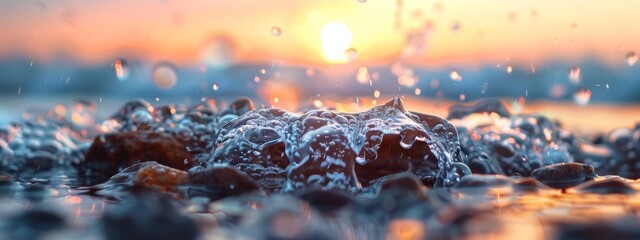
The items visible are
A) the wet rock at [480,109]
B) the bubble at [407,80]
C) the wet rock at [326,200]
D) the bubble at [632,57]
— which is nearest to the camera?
the wet rock at [326,200]

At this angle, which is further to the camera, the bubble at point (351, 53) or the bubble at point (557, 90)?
the bubble at point (557, 90)

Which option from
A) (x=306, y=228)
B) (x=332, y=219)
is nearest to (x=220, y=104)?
(x=332, y=219)

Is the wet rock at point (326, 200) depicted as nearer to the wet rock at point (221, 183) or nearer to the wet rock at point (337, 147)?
the wet rock at point (221, 183)

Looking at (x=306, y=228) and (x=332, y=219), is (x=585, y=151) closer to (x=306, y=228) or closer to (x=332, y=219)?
(x=332, y=219)

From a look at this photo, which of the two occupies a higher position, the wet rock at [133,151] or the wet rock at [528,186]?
the wet rock at [133,151]

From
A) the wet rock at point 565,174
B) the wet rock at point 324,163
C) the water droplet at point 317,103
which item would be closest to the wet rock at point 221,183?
the wet rock at point 324,163

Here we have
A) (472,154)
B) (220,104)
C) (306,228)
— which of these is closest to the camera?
(306,228)

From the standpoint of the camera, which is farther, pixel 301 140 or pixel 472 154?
pixel 472 154

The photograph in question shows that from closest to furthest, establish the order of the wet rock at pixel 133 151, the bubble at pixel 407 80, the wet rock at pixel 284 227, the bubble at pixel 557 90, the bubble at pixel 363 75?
the wet rock at pixel 284 227
the wet rock at pixel 133 151
the bubble at pixel 363 75
the bubble at pixel 407 80
the bubble at pixel 557 90
